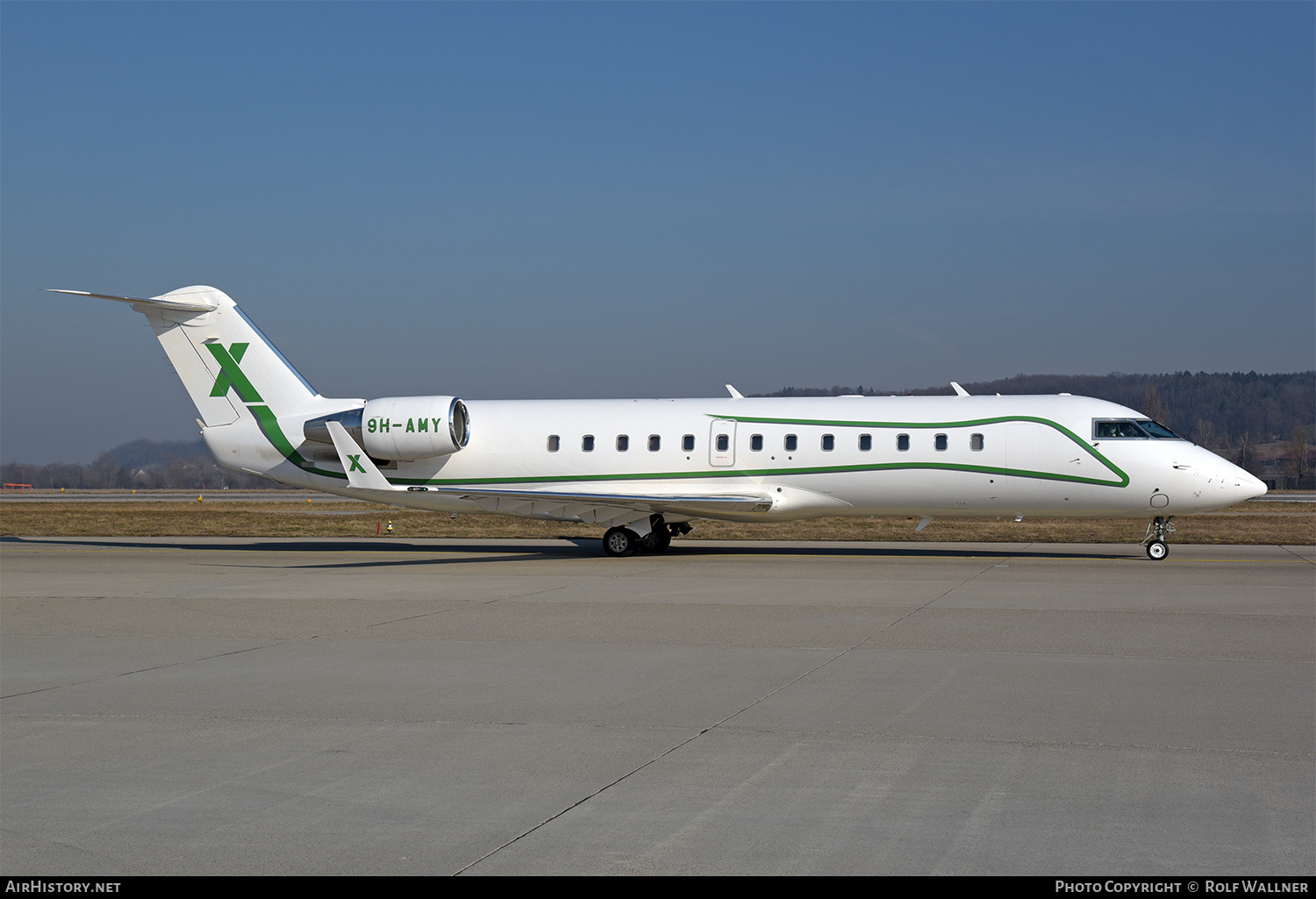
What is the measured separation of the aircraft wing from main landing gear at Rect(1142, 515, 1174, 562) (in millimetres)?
7344

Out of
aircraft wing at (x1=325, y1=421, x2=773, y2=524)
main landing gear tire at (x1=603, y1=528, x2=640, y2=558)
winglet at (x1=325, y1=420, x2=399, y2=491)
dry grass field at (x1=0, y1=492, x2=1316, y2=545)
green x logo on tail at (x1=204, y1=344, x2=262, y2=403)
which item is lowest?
dry grass field at (x1=0, y1=492, x2=1316, y2=545)

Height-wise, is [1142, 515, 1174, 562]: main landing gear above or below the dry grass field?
above

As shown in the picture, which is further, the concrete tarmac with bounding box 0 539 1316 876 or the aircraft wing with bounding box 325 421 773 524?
the aircraft wing with bounding box 325 421 773 524

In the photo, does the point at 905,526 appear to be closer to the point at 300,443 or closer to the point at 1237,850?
the point at 300,443

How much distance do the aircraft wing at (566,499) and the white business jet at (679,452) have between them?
0.16ft

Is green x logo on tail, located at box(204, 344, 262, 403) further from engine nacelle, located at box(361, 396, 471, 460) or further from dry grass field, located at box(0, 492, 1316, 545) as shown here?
dry grass field, located at box(0, 492, 1316, 545)

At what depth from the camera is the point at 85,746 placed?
7301 millimetres

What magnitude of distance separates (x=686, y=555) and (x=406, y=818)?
1799 cm

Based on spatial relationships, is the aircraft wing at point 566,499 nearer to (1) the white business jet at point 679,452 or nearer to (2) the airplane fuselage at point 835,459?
(1) the white business jet at point 679,452

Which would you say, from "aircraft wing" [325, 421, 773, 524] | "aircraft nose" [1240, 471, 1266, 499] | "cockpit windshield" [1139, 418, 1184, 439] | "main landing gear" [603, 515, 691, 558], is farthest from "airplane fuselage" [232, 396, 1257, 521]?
"main landing gear" [603, 515, 691, 558]

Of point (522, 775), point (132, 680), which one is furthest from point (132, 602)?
point (522, 775)

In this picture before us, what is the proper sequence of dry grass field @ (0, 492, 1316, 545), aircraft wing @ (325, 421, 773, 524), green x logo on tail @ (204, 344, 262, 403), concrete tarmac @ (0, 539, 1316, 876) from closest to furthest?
concrete tarmac @ (0, 539, 1316, 876)
aircraft wing @ (325, 421, 773, 524)
green x logo on tail @ (204, 344, 262, 403)
dry grass field @ (0, 492, 1316, 545)

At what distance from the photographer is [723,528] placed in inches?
1297

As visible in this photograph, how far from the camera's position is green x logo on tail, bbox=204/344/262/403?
2478cm
